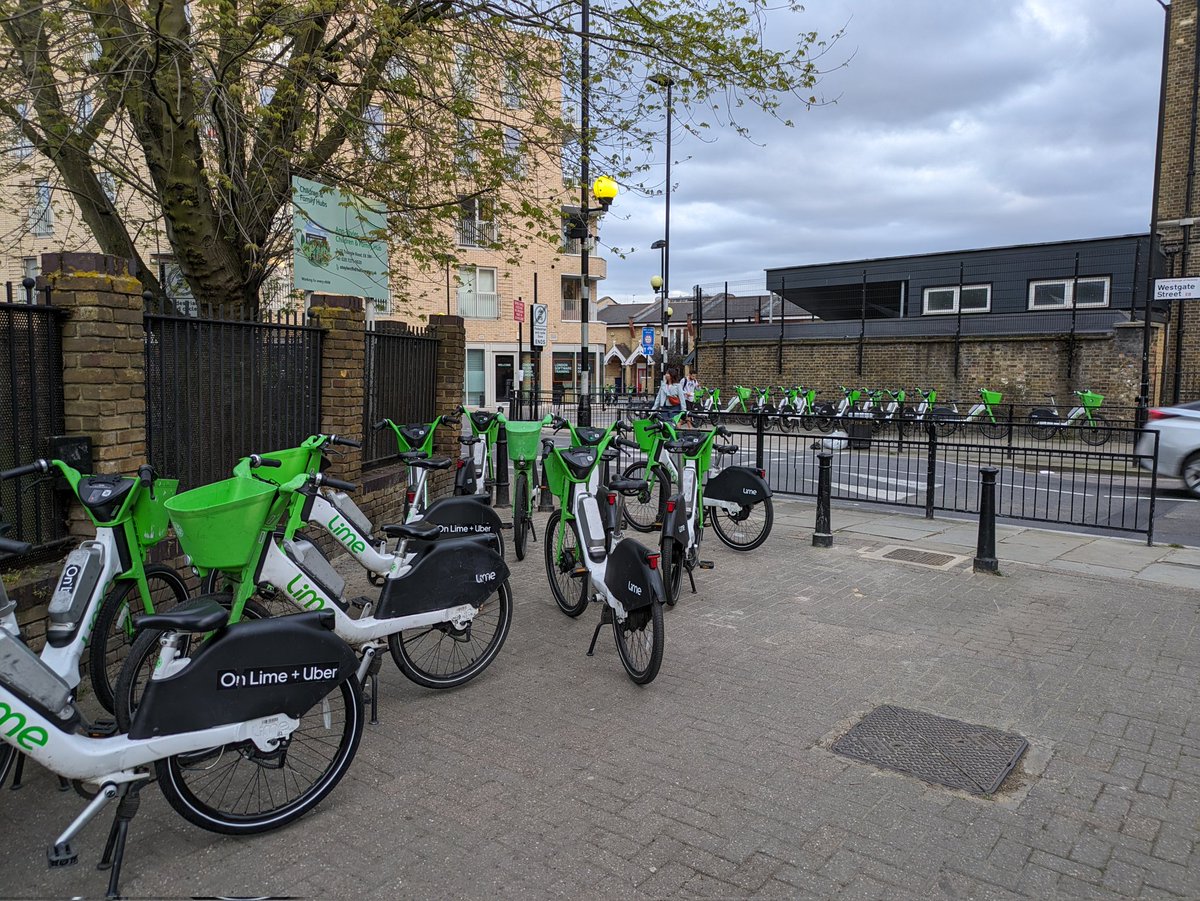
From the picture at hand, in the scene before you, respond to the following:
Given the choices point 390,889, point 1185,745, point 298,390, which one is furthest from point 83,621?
point 1185,745

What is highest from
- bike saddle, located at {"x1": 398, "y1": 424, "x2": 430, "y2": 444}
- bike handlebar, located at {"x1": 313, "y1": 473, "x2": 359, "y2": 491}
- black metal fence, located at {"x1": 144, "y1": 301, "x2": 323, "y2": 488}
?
black metal fence, located at {"x1": 144, "y1": 301, "x2": 323, "y2": 488}

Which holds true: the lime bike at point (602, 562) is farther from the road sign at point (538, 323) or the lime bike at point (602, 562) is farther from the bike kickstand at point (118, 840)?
the road sign at point (538, 323)

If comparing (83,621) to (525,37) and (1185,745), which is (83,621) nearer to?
(1185,745)

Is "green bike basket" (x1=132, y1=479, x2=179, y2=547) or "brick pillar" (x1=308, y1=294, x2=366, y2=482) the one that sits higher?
"brick pillar" (x1=308, y1=294, x2=366, y2=482)

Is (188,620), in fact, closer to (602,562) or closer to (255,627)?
(255,627)

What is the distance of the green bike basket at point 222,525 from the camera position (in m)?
3.38

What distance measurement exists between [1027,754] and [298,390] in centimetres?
601

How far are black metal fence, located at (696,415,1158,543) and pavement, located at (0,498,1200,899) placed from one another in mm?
3352

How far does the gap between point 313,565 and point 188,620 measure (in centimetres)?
150

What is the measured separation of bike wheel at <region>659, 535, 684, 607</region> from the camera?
5855 millimetres

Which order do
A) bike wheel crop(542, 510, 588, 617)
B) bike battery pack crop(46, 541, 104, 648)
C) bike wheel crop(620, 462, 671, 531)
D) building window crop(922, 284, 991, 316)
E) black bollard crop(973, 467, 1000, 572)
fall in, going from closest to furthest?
1. bike battery pack crop(46, 541, 104, 648)
2. bike wheel crop(542, 510, 588, 617)
3. bike wheel crop(620, 462, 671, 531)
4. black bollard crop(973, 467, 1000, 572)
5. building window crop(922, 284, 991, 316)

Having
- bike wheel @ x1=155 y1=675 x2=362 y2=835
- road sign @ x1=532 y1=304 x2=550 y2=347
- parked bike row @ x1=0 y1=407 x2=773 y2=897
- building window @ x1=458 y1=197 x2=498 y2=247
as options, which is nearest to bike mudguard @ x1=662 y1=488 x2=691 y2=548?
parked bike row @ x1=0 y1=407 x2=773 y2=897

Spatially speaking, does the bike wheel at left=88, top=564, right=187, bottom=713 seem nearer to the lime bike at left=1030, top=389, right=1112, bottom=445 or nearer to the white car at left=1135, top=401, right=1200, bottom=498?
the white car at left=1135, top=401, right=1200, bottom=498

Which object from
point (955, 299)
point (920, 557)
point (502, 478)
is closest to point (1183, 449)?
point (920, 557)
